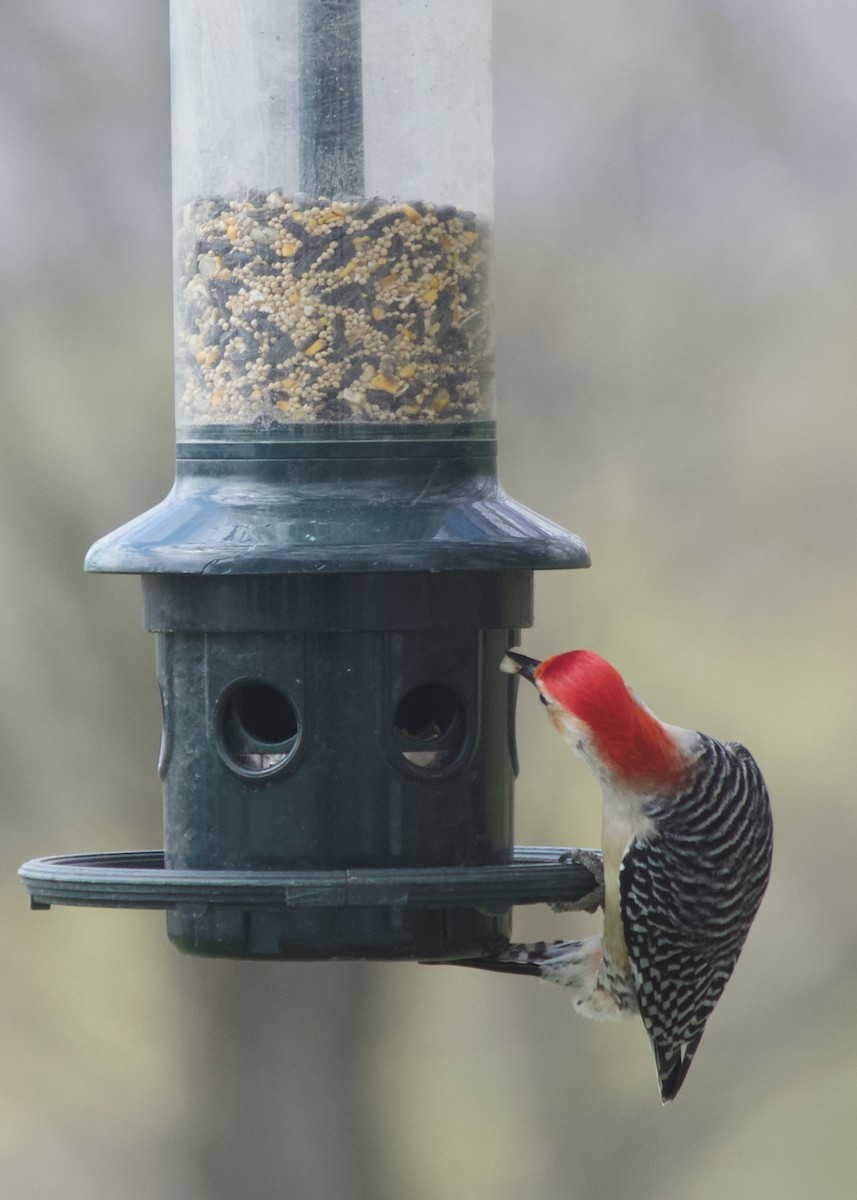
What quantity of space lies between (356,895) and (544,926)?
802cm

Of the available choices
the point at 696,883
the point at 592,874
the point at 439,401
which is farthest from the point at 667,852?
the point at 439,401

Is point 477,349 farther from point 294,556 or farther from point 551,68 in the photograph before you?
point 551,68

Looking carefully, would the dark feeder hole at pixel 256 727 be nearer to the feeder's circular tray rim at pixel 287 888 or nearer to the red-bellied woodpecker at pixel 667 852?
the feeder's circular tray rim at pixel 287 888

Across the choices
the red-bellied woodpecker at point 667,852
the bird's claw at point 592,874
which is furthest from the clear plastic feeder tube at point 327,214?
the bird's claw at point 592,874

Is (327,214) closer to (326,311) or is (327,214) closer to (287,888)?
(326,311)

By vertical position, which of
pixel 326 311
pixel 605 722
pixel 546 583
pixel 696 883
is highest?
pixel 326 311

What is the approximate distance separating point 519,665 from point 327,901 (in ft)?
3.06

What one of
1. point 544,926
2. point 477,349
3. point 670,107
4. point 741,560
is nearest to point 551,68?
point 670,107

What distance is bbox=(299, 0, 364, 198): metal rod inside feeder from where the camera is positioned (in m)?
5.13

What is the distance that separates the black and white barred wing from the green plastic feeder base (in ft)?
1.57

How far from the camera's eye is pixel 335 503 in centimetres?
500

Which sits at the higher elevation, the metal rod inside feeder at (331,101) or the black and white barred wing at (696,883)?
the metal rod inside feeder at (331,101)

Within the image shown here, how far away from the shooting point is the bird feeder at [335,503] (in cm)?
495

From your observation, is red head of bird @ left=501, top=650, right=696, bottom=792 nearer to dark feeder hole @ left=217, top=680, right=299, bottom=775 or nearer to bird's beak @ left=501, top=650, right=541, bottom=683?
bird's beak @ left=501, top=650, right=541, bottom=683
